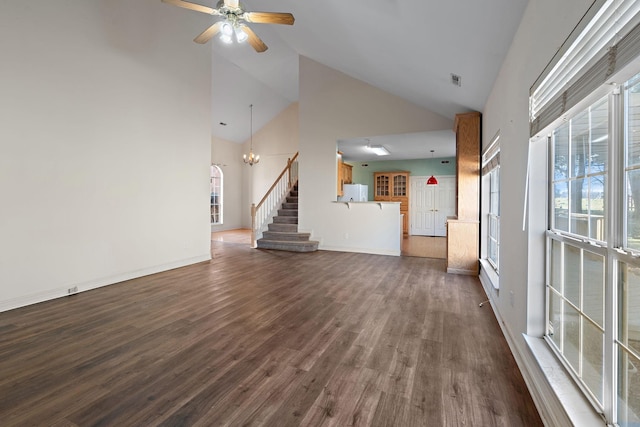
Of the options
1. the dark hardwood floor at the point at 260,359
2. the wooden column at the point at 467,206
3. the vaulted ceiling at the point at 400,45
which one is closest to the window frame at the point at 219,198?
the vaulted ceiling at the point at 400,45

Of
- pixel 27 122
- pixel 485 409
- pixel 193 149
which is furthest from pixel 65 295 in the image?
pixel 485 409

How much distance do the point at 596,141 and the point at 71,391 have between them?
327 centimetres

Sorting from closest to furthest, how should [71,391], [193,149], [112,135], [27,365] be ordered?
[71,391] → [27,365] → [112,135] → [193,149]

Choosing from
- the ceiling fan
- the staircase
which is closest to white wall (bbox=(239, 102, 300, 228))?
the staircase

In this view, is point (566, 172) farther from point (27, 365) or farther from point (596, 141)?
point (27, 365)

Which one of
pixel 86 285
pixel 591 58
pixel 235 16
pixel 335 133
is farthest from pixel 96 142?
pixel 591 58

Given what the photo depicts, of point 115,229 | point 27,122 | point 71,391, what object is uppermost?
point 27,122

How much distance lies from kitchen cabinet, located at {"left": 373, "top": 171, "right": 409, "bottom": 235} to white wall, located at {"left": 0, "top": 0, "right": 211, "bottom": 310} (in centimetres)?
682

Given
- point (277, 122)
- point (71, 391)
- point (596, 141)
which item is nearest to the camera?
point (596, 141)

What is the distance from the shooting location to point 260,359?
7.34 feet

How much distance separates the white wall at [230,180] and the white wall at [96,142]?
590 centimetres

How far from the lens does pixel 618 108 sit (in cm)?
117

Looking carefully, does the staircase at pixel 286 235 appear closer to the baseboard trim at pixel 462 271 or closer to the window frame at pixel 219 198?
the baseboard trim at pixel 462 271

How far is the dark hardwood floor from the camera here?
1.67 metres
